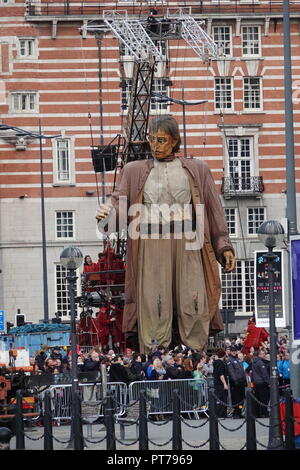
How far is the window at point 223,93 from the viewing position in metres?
73.3

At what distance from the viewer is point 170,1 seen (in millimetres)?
71875

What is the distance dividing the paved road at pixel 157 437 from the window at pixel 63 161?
39753mm

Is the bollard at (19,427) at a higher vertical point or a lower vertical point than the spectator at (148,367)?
lower

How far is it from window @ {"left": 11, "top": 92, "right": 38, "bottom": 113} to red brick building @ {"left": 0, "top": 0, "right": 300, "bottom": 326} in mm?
44

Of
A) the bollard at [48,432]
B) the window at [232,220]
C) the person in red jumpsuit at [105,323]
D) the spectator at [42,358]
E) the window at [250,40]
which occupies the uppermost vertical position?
the window at [250,40]

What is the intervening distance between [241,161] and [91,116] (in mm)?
7240

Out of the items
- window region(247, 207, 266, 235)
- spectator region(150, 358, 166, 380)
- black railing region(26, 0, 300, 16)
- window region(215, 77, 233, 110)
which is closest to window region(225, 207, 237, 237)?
window region(247, 207, 266, 235)

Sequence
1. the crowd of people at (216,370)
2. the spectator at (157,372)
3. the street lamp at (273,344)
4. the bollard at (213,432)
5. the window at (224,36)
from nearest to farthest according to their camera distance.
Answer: the bollard at (213,432) < the street lamp at (273,344) < the spectator at (157,372) < the crowd of people at (216,370) < the window at (224,36)

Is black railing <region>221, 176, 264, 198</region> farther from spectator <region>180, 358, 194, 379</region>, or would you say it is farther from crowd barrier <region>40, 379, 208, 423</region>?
crowd barrier <region>40, 379, 208, 423</region>

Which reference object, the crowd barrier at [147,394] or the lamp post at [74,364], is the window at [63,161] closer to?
the crowd barrier at [147,394]

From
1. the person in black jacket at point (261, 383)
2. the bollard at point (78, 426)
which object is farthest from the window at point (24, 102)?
the bollard at point (78, 426)

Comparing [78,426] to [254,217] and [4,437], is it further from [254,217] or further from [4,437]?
[254,217]
